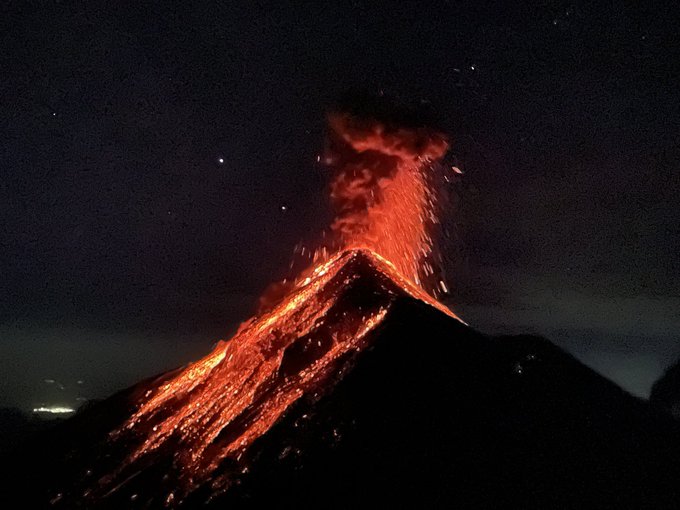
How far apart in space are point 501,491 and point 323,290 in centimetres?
851

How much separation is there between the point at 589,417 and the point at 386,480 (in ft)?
17.2

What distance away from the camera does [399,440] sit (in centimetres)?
902

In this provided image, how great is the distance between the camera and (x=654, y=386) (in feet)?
83.5

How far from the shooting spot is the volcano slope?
846 centimetres

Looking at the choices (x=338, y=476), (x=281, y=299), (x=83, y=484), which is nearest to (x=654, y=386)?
(x=281, y=299)

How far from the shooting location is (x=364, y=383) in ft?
34.3

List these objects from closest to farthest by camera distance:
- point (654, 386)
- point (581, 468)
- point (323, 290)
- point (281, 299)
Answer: point (581, 468) < point (323, 290) < point (281, 299) < point (654, 386)

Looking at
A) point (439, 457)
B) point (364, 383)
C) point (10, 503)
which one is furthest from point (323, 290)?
point (10, 503)

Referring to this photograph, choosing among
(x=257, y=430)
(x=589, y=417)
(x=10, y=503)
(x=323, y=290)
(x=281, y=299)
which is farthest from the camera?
(x=281, y=299)

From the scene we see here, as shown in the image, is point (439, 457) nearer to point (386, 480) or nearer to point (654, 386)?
point (386, 480)

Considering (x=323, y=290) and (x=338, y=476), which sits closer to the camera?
(x=338, y=476)

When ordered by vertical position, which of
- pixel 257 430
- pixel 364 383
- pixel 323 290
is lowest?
pixel 257 430

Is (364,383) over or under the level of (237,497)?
over

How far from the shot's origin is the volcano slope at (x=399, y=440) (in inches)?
333
